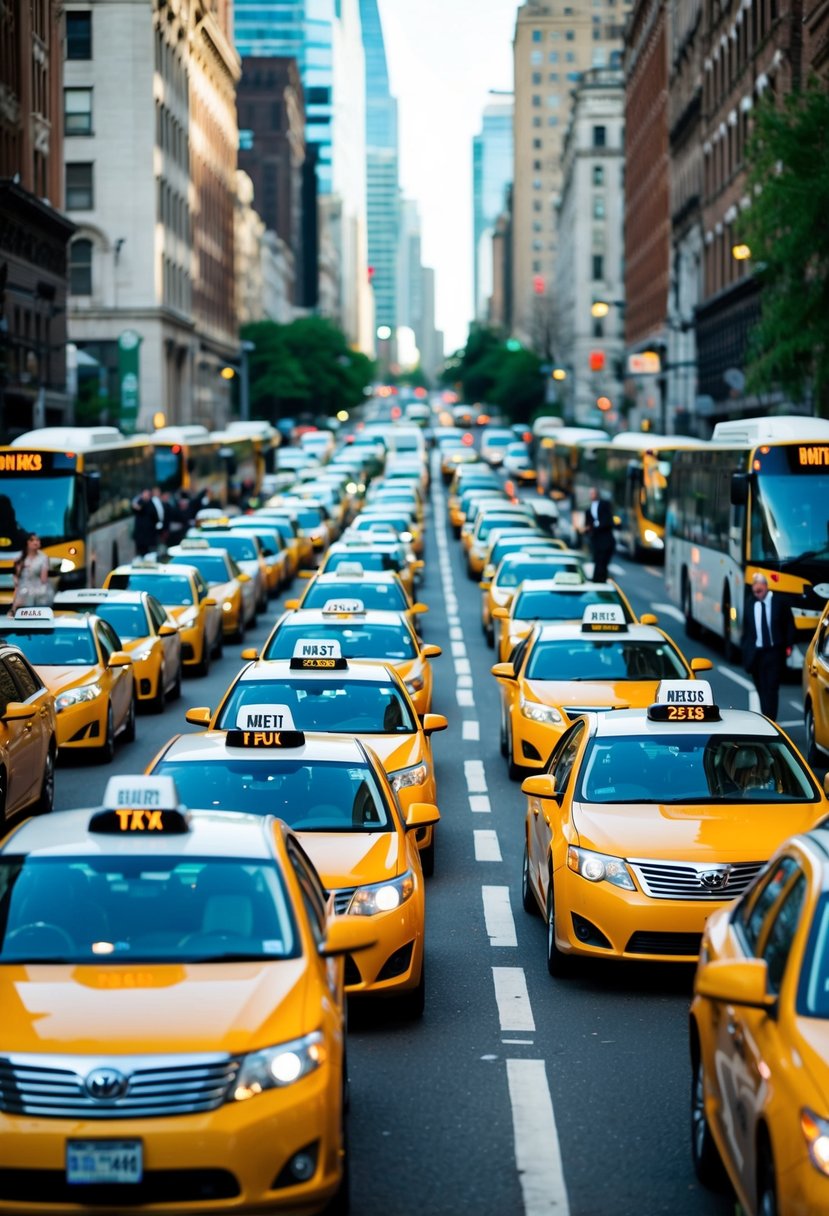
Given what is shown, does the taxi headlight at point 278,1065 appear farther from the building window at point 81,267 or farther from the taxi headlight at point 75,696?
the building window at point 81,267

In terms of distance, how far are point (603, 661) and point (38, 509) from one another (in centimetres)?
1850

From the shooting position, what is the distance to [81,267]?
324ft

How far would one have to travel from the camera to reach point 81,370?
96.0 m

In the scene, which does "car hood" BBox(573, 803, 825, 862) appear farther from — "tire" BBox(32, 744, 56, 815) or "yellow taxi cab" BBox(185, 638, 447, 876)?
"tire" BBox(32, 744, 56, 815)

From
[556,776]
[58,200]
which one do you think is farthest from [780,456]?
[58,200]

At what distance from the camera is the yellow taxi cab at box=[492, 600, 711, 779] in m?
17.9

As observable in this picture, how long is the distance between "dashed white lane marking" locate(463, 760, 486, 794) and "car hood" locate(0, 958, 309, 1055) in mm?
11358

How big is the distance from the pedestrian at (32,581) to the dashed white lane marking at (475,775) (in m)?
7.35

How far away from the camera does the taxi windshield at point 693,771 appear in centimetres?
1156

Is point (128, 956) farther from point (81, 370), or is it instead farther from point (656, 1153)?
point (81, 370)

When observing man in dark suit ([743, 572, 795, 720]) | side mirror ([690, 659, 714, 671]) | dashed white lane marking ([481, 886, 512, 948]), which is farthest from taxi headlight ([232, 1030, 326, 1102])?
man in dark suit ([743, 572, 795, 720])

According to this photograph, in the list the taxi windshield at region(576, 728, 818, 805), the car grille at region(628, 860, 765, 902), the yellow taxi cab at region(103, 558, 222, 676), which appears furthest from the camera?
the yellow taxi cab at region(103, 558, 222, 676)

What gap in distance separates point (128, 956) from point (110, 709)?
13152 millimetres

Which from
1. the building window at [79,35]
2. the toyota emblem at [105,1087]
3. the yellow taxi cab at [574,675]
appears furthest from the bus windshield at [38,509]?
the building window at [79,35]
